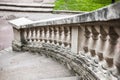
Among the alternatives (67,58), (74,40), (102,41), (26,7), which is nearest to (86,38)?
(74,40)

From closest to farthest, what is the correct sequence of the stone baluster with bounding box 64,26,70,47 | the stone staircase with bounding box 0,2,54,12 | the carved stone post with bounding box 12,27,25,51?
the stone baluster with bounding box 64,26,70,47 → the carved stone post with bounding box 12,27,25,51 → the stone staircase with bounding box 0,2,54,12

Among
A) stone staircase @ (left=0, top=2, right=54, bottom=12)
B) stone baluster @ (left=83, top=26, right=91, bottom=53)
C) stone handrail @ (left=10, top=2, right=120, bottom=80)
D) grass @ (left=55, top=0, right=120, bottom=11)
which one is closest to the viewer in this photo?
stone handrail @ (left=10, top=2, right=120, bottom=80)

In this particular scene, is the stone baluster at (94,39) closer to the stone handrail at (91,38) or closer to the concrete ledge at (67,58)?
the stone handrail at (91,38)

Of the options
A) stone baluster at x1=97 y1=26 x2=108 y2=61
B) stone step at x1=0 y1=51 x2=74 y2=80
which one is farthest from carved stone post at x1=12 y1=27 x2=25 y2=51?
stone baluster at x1=97 y1=26 x2=108 y2=61

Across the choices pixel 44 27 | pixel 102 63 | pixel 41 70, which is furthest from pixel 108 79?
pixel 44 27

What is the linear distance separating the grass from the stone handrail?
30.0 feet

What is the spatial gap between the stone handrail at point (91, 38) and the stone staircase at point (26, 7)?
9.43 m

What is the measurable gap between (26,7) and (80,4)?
3.02 m

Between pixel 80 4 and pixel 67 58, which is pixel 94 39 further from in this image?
pixel 80 4

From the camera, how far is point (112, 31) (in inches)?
102

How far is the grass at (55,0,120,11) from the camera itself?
1548cm

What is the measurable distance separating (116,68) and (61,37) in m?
2.63

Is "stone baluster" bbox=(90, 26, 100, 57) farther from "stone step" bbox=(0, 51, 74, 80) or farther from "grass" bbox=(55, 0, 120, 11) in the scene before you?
"grass" bbox=(55, 0, 120, 11)

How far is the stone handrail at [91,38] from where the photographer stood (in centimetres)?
255
